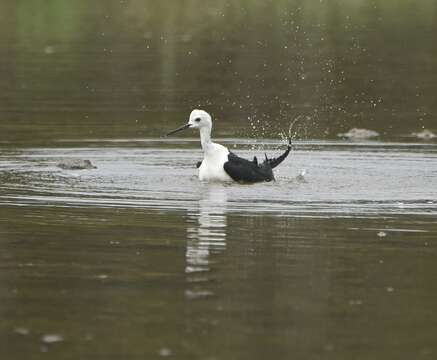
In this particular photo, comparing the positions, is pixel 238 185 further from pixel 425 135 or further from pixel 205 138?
pixel 425 135

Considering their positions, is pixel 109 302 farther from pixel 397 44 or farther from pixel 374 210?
pixel 397 44

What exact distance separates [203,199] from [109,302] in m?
5.02

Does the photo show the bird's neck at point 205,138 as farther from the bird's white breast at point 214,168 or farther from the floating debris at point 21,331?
the floating debris at point 21,331

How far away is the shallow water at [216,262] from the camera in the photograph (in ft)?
28.7

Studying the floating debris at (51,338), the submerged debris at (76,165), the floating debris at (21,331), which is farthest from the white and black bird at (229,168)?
the floating debris at (51,338)

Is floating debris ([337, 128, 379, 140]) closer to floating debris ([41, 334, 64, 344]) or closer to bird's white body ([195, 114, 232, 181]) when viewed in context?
bird's white body ([195, 114, 232, 181])

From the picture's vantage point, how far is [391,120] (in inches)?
877

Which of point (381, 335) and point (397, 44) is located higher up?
point (397, 44)

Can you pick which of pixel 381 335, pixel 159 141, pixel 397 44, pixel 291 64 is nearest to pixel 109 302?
pixel 381 335

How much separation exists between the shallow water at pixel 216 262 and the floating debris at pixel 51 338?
0.09 feet

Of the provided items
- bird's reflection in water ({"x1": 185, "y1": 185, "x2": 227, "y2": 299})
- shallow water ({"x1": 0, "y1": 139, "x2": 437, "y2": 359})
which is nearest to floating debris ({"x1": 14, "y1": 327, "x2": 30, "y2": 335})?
shallow water ({"x1": 0, "y1": 139, "x2": 437, "y2": 359})

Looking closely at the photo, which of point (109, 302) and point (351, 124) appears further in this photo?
point (351, 124)

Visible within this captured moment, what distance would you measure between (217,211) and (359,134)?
23.0ft

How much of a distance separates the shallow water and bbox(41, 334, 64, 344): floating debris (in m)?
0.03
